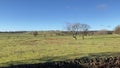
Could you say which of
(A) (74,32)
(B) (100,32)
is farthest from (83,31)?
(B) (100,32)

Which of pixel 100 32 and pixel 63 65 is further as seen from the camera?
pixel 100 32

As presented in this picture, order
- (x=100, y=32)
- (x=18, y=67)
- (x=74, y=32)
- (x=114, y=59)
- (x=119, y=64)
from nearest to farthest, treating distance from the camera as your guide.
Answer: (x=18, y=67)
(x=119, y=64)
(x=114, y=59)
(x=74, y=32)
(x=100, y=32)

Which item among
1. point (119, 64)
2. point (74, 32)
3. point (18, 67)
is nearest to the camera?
point (18, 67)

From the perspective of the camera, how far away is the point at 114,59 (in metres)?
14.2

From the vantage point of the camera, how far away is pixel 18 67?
11273 mm

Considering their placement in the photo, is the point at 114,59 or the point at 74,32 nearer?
the point at 114,59

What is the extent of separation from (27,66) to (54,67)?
1.45 m

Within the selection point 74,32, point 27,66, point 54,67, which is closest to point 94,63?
point 54,67

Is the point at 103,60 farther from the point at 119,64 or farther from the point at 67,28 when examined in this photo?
the point at 67,28

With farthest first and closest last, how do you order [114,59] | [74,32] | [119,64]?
[74,32], [114,59], [119,64]

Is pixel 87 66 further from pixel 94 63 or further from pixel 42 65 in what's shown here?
pixel 42 65

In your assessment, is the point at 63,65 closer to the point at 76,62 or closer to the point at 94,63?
the point at 76,62

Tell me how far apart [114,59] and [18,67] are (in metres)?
6.37

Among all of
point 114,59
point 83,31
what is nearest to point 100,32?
point 83,31
